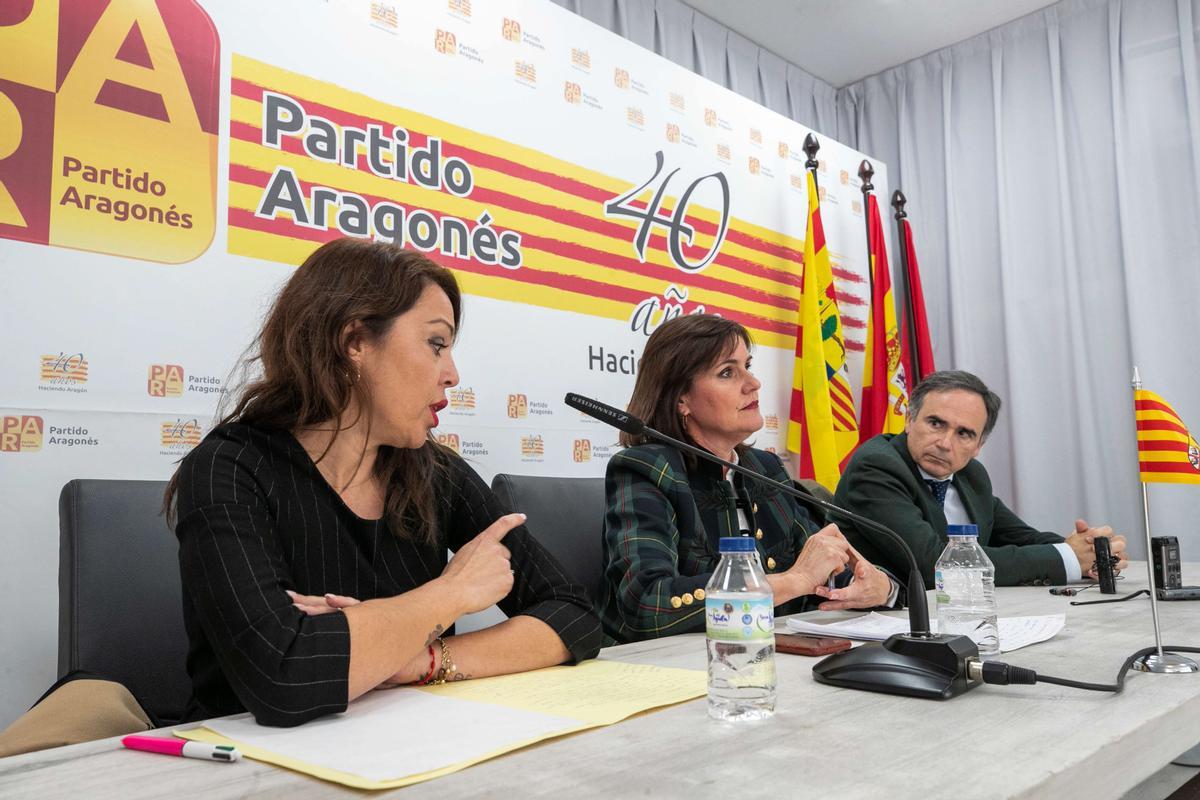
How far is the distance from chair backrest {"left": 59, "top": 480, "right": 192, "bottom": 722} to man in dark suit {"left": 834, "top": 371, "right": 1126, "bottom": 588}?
4.95ft

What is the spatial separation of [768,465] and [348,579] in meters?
1.23

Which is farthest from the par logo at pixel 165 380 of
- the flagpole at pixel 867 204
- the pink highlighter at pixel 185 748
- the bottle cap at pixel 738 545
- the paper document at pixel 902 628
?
the flagpole at pixel 867 204

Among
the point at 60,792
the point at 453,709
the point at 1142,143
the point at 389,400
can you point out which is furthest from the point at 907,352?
the point at 60,792

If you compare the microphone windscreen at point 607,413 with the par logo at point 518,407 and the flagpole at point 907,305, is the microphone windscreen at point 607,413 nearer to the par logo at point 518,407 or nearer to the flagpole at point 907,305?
the par logo at point 518,407

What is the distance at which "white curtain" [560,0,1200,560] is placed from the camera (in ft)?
12.3

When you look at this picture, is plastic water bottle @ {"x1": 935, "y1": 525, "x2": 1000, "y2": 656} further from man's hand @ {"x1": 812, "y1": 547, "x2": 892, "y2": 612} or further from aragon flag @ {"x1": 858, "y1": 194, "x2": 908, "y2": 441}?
aragon flag @ {"x1": 858, "y1": 194, "x2": 908, "y2": 441}

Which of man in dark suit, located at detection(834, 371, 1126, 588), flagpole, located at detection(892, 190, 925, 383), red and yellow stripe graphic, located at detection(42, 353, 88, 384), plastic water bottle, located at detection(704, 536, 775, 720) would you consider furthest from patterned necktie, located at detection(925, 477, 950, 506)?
red and yellow stripe graphic, located at detection(42, 353, 88, 384)

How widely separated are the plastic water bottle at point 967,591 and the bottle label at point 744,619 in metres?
0.43

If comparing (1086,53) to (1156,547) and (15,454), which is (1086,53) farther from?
(15,454)

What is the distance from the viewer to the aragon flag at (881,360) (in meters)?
3.80

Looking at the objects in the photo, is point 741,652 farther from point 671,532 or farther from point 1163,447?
point 671,532

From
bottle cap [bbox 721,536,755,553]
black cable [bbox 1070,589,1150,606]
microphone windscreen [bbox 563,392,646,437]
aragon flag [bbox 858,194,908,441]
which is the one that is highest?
aragon flag [bbox 858,194,908,441]

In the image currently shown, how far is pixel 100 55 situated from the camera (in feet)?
6.11

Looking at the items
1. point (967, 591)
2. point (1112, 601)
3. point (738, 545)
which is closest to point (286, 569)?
point (738, 545)
